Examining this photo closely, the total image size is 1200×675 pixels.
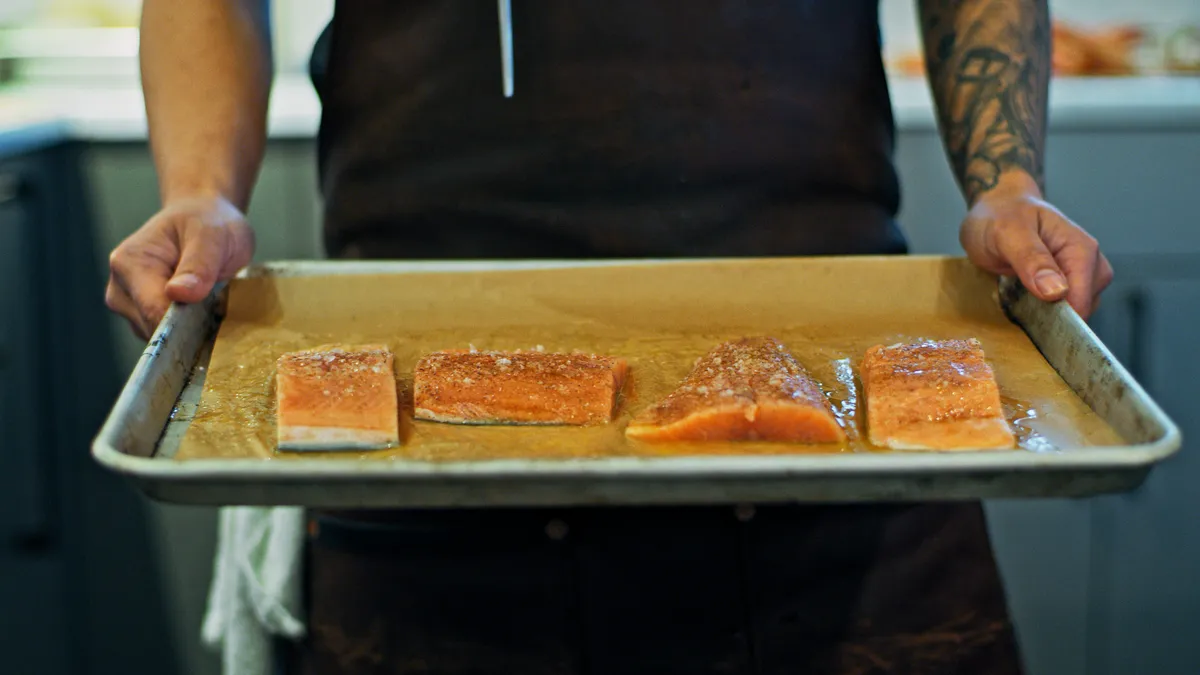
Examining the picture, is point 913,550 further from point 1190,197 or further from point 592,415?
point 1190,197

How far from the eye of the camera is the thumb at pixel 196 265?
3.74 ft

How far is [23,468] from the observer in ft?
7.58

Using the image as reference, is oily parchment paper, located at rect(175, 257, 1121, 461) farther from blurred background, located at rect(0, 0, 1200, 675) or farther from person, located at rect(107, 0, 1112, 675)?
blurred background, located at rect(0, 0, 1200, 675)

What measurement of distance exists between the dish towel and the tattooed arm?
1019 mm

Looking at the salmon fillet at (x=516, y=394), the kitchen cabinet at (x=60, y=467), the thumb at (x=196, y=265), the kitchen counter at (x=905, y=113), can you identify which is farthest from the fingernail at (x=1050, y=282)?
the kitchen cabinet at (x=60, y=467)

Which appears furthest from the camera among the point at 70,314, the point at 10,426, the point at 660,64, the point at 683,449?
the point at 70,314

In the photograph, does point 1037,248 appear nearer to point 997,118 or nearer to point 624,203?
point 997,118

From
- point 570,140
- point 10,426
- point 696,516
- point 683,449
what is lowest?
point 10,426

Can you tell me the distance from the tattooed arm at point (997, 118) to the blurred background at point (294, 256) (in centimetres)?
95

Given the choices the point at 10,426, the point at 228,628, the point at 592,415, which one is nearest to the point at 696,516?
the point at 592,415

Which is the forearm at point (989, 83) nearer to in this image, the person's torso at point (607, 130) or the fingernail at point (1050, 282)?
the person's torso at point (607, 130)

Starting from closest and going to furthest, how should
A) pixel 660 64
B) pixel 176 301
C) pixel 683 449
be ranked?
pixel 683 449 < pixel 176 301 < pixel 660 64

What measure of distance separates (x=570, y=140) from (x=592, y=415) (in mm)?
446

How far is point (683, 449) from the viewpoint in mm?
1001
